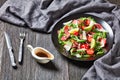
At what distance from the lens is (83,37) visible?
1188 millimetres

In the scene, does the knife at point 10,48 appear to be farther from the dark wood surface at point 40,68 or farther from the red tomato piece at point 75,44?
the red tomato piece at point 75,44

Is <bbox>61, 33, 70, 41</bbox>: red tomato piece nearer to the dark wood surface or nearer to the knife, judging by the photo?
the dark wood surface

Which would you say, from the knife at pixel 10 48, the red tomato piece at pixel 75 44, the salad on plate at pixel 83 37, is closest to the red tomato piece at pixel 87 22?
the salad on plate at pixel 83 37

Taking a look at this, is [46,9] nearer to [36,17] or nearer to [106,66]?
[36,17]

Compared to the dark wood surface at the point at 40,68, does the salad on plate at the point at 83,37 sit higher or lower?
higher

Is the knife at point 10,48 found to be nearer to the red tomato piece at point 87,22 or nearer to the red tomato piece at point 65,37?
the red tomato piece at point 65,37

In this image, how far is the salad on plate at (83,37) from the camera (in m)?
1.16

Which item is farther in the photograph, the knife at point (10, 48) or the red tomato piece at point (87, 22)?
the red tomato piece at point (87, 22)

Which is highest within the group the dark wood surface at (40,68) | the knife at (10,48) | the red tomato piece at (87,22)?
the red tomato piece at (87,22)

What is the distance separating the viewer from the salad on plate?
1159 millimetres

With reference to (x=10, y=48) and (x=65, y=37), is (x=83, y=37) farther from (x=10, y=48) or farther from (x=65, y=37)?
(x=10, y=48)

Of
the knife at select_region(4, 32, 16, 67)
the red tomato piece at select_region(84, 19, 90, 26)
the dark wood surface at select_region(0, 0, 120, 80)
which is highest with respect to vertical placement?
the red tomato piece at select_region(84, 19, 90, 26)

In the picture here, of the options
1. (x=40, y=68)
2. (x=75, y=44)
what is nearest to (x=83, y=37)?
(x=75, y=44)

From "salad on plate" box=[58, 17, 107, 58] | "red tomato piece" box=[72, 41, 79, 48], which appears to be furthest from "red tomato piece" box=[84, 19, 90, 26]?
"red tomato piece" box=[72, 41, 79, 48]
